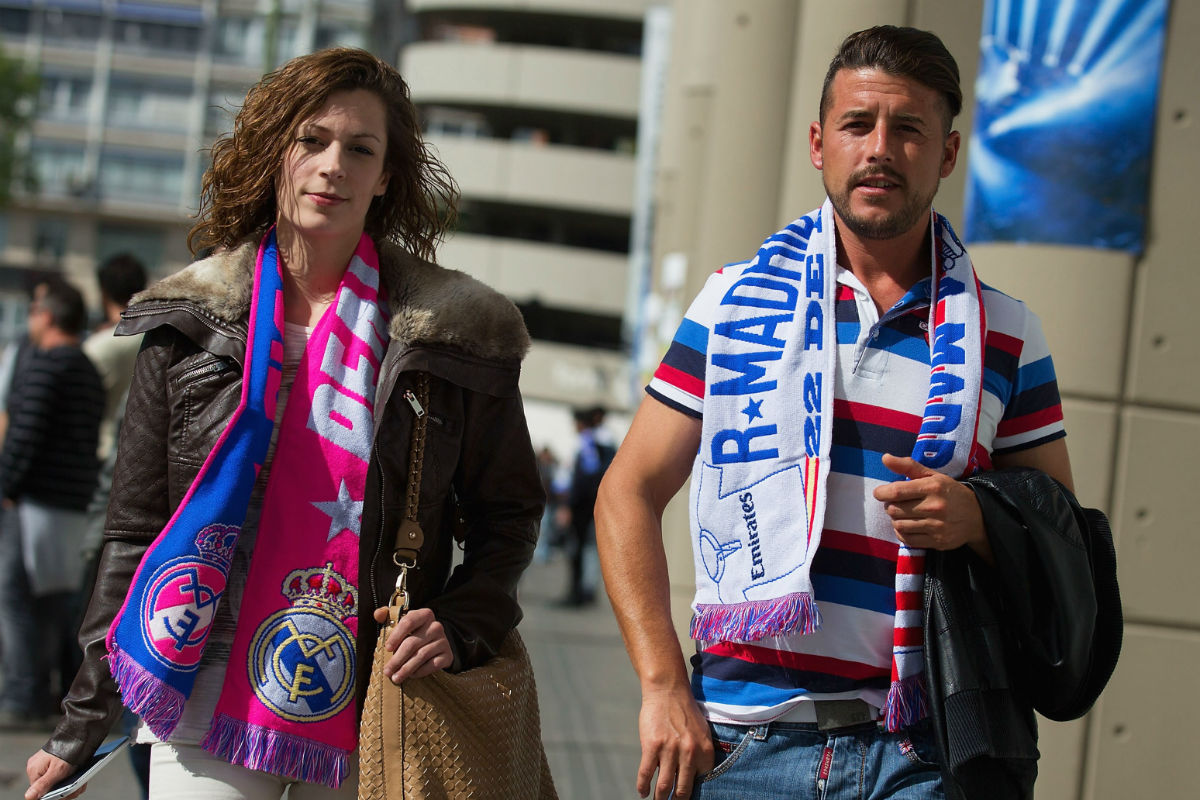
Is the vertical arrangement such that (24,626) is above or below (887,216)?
below

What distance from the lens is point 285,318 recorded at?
9.64ft

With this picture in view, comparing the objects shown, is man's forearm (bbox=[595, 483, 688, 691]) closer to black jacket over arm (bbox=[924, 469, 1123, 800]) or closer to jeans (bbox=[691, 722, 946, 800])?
jeans (bbox=[691, 722, 946, 800])

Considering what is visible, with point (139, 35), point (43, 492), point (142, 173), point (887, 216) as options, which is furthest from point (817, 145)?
point (139, 35)

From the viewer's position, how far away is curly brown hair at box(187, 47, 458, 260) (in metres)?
2.89

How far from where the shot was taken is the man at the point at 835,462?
2430mm

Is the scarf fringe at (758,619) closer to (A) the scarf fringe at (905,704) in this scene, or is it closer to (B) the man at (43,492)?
(A) the scarf fringe at (905,704)

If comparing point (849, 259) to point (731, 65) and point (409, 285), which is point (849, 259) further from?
point (731, 65)

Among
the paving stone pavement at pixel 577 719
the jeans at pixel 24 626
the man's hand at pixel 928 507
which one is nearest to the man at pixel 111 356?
the jeans at pixel 24 626

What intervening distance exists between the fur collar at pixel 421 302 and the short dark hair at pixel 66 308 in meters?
4.07

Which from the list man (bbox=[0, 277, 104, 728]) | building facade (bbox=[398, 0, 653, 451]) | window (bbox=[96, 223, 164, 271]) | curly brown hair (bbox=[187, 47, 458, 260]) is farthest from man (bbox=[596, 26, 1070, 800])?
window (bbox=[96, 223, 164, 271])

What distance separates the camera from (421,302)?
289cm

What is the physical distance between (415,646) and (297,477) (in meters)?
0.42

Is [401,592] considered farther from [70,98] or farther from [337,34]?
[70,98]

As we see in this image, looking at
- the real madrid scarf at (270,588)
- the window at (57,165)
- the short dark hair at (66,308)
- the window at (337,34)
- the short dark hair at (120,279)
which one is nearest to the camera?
the real madrid scarf at (270,588)
